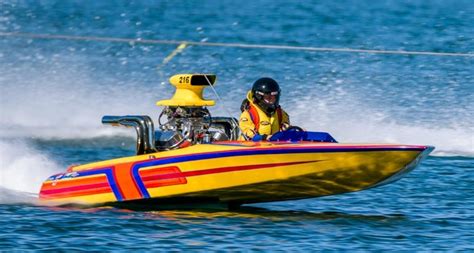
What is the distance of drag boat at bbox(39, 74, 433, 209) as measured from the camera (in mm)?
11586

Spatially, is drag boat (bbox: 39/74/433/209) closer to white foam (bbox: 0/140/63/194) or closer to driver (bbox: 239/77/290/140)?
driver (bbox: 239/77/290/140)

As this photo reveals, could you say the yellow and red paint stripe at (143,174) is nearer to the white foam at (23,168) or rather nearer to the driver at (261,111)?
the driver at (261,111)

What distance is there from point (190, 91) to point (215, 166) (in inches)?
42.5

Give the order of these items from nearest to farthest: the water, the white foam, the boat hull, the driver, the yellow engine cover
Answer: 1. the water
2. the boat hull
3. the driver
4. the yellow engine cover
5. the white foam

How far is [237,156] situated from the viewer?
38.5 ft

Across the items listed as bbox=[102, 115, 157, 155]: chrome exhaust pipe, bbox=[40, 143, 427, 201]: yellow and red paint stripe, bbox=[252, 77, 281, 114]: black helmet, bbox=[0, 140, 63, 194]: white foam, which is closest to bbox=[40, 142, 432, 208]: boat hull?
bbox=[40, 143, 427, 201]: yellow and red paint stripe

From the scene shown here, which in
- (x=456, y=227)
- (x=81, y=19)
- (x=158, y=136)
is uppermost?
(x=81, y=19)

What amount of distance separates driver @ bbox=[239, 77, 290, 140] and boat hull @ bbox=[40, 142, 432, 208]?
348mm

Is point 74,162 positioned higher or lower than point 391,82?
lower

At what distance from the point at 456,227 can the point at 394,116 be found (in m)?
8.38

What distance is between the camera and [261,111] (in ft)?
40.5

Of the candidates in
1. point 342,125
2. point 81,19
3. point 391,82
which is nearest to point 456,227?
point 342,125

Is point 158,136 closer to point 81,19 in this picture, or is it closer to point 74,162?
point 74,162

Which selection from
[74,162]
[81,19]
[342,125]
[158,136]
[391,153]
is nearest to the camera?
[391,153]
